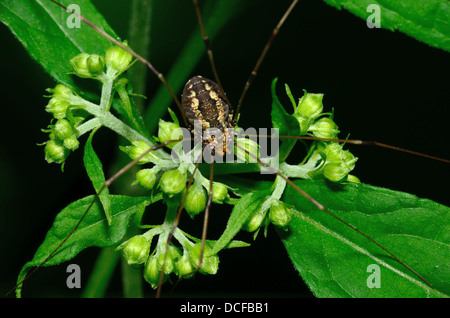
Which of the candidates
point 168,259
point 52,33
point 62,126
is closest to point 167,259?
point 168,259

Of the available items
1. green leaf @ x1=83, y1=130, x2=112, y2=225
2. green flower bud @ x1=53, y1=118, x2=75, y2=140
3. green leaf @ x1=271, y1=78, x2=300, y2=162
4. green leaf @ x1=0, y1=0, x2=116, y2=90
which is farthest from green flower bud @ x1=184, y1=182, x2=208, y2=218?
green leaf @ x1=0, y1=0, x2=116, y2=90

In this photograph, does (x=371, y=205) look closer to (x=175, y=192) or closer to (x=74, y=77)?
(x=175, y=192)

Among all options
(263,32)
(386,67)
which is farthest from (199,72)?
(386,67)

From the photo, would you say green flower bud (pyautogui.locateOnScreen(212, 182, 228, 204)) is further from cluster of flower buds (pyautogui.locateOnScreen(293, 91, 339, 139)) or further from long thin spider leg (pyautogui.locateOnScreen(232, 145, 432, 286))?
cluster of flower buds (pyautogui.locateOnScreen(293, 91, 339, 139))

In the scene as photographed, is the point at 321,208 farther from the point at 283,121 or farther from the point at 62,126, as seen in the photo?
the point at 62,126

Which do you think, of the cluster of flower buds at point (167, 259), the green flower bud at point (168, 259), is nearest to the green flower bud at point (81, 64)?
the cluster of flower buds at point (167, 259)
